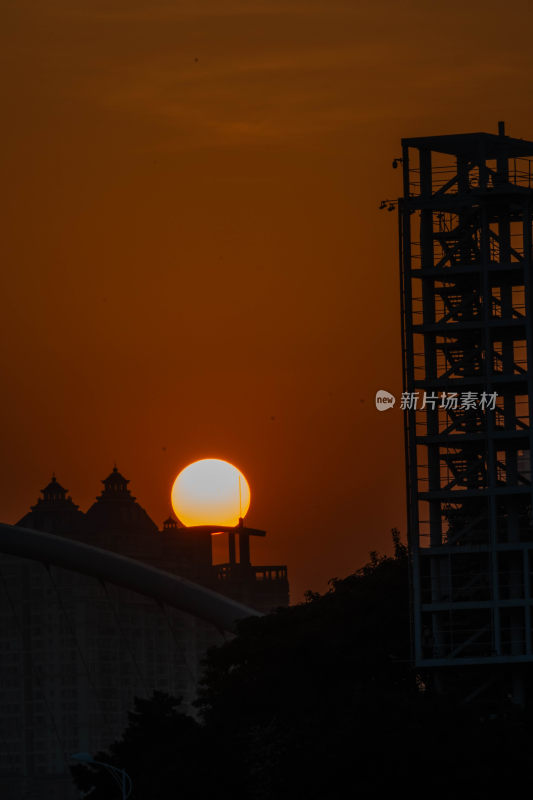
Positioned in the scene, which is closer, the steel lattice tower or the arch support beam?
the steel lattice tower

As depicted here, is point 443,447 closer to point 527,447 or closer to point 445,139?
point 527,447

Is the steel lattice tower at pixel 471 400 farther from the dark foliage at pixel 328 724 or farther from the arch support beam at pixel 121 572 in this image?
the arch support beam at pixel 121 572

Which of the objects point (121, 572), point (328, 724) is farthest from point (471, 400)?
point (121, 572)

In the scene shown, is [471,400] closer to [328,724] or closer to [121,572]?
[328,724]

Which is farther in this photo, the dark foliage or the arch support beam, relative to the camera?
the arch support beam

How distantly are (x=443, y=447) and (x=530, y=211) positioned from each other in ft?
30.8

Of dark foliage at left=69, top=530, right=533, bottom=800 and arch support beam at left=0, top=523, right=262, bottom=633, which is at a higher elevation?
arch support beam at left=0, top=523, right=262, bottom=633

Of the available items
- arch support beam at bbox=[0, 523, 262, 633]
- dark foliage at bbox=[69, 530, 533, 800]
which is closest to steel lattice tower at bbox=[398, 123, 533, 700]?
dark foliage at bbox=[69, 530, 533, 800]

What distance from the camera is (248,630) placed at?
88750 mm

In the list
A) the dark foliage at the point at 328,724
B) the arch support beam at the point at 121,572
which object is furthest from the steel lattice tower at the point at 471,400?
the arch support beam at the point at 121,572

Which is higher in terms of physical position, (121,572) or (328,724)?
(121,572)

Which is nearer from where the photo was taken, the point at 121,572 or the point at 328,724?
the point at 328,724

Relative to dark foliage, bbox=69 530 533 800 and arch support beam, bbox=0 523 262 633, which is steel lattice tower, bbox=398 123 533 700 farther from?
arch support beam, bbox=0 523 262 633

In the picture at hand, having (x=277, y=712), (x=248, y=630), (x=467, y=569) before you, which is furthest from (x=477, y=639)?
(x=248, y=630)
